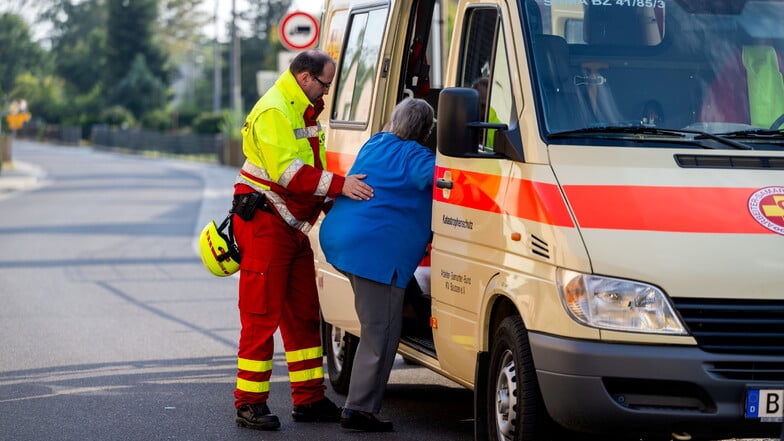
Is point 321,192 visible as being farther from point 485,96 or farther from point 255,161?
point 485,96

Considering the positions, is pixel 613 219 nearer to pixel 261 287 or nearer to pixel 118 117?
pixel 261 287

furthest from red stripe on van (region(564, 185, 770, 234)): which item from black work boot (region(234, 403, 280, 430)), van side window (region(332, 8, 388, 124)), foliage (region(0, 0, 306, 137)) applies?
foliage (region(0, 0, 306, 137))

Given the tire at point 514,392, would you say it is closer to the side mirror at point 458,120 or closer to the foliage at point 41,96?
the side mirror at point 458,120

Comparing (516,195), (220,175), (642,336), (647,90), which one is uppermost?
(647,90)

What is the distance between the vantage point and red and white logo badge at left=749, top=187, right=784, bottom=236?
18.6 feet

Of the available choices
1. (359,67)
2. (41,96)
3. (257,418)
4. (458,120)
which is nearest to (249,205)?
(257,418)

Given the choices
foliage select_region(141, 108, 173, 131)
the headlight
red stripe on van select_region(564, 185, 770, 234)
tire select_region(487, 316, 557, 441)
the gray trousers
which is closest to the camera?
the headlight

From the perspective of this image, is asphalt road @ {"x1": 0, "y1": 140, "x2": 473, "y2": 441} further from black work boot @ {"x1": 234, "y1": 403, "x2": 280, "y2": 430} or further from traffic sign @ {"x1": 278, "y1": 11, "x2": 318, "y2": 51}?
traffic sign @ {"x1": 278, "y1": 11, "x2": 318, "y2": 51}

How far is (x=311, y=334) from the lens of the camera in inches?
322

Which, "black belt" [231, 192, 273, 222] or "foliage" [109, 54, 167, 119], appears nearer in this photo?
"black belt" [231, 192, 273, 222]

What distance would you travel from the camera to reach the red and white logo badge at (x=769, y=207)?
5672 mm

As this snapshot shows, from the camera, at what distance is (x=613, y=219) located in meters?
5.69

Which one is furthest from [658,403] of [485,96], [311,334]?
[311,334]

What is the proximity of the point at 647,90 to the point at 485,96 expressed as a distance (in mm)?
987
